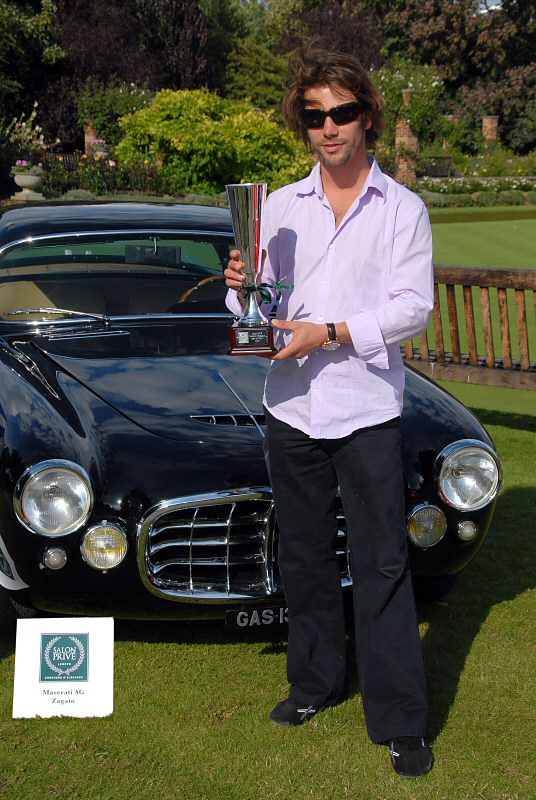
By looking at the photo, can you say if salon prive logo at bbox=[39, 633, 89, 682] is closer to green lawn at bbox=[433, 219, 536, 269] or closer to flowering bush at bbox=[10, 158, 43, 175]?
green lawn at bbox=[433, 219, 536, 269]

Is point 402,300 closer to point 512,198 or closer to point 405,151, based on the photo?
point 512,198

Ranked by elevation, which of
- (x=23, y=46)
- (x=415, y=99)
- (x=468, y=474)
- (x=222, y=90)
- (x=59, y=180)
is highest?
(x=23, y=46)

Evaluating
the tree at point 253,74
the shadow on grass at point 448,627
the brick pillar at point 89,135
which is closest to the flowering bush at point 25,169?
the brick pillar at point 89,135

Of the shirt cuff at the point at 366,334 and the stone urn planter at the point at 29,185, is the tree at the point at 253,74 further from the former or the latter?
the shirt cuff at the point at 366,334

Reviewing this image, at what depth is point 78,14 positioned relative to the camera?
49.8 m

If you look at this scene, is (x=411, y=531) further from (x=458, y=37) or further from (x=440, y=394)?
(x=458, y=37)

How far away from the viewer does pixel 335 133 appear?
3.21m

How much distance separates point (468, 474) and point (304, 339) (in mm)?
1296

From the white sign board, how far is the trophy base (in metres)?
1.11

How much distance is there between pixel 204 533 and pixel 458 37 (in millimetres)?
60159

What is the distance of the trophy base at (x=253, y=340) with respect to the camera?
10.4 ft

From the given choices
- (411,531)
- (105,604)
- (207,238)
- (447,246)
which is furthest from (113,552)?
(447,246)

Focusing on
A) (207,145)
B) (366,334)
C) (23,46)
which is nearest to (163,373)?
(366,334)

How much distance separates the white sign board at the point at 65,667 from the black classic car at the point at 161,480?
14 centimetres
